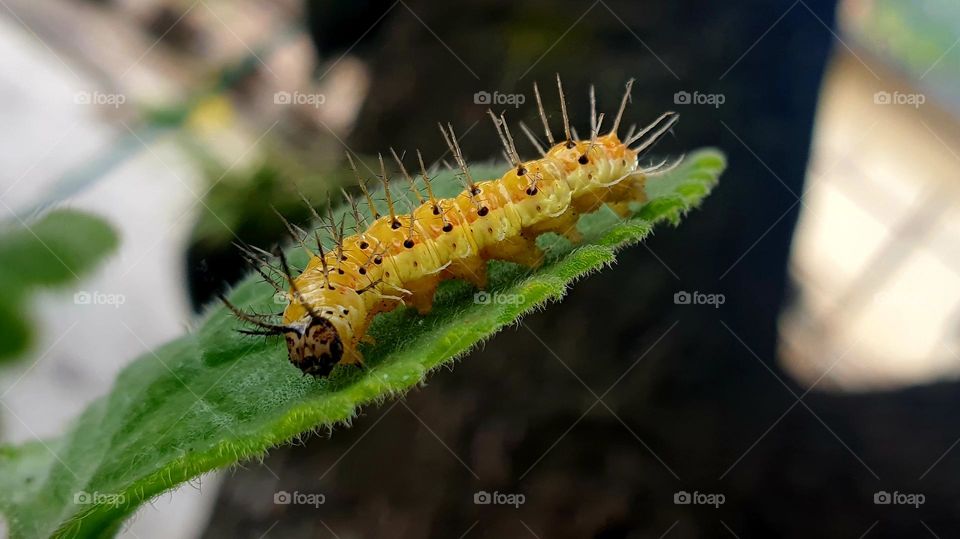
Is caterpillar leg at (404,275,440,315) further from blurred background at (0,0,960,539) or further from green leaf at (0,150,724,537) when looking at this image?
blurred background at (0,0,960,539)

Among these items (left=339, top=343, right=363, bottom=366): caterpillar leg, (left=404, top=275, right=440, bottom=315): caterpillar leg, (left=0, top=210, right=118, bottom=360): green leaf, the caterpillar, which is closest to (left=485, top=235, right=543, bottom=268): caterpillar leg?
the caterpillar

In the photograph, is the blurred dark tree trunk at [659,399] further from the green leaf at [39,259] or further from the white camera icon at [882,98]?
the green leaf at [39,259]

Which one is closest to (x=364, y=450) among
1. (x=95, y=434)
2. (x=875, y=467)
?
(x=95, y=434)

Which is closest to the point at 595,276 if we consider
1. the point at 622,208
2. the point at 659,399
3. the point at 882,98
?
the point at 659,399

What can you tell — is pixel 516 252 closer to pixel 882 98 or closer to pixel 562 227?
pixel 562 227

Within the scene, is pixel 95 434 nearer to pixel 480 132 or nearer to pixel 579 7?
pixel 480 132

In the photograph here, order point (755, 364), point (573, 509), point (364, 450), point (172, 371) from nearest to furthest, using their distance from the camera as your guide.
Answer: point (172, 371)
point (573, 509)
point (364, 450)
point (755, 364)

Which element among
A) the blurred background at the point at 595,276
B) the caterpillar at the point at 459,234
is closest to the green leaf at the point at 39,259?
A: the blurred background at the point at 595,276
